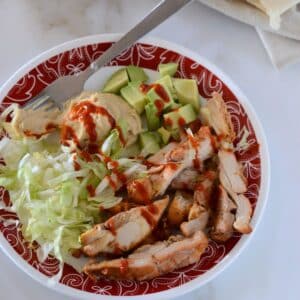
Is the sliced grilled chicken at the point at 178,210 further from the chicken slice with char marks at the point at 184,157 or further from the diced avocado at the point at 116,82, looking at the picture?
the diced avocado at the point at 116,82

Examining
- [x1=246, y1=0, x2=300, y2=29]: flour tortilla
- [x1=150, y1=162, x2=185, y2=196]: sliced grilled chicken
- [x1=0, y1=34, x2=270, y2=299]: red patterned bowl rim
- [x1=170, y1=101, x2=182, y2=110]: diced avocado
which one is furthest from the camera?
[x1=246, y1=0, x2=300, y2=29]: flour tortilla

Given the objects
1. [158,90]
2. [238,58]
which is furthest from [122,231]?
[238,58]

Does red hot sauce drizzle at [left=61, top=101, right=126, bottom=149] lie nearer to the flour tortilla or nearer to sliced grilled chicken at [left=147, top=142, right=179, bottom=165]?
sliced grilled chicken at [left=147, top=142, right=179, bottom=165]

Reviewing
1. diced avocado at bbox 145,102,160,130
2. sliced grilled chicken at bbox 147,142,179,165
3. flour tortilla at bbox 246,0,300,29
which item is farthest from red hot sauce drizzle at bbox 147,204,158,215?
flour tortilla at bbox 246,0,300,29

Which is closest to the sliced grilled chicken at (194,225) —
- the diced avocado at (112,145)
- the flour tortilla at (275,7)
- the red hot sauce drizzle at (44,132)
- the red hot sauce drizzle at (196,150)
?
the red hot sauce drizzle at (196,150)

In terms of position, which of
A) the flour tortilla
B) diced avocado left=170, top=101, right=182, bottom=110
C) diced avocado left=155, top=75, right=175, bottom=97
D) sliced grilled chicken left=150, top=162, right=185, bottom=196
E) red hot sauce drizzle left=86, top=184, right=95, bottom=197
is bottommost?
red hot sauce drizzle left=86, top=184, right=95, bottom=197
